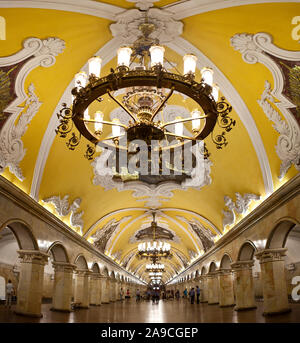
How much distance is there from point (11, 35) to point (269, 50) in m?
4.83

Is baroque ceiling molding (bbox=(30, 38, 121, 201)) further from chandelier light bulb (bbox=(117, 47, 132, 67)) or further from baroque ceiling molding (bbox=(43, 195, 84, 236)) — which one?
chandelier light bulb (bbox=(117, 47, 132, 67))

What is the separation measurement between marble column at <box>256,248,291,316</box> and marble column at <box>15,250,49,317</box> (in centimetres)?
687

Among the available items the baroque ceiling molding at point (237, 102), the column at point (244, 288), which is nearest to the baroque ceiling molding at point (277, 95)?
the baroque ceiling molding at point (237, 102)

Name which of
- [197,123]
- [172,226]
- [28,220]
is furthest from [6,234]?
[197,123]

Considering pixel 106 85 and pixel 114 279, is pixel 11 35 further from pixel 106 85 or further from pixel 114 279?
pixel 114 279

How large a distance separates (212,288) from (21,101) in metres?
16.0

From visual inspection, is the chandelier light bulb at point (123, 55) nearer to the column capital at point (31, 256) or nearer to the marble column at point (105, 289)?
the column capital at point (31, 256)

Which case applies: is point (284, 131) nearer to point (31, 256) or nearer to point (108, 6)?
point (108, 6)

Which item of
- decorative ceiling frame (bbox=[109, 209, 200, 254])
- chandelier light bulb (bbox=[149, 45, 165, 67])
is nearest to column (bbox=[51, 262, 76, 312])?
decorative ceiling frame (bbox=[109, 209, 200, 254])

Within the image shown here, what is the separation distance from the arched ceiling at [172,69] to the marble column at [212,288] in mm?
5359

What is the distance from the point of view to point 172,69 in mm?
7418

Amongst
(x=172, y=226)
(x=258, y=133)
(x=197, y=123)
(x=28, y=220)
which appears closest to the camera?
(x=197, y=123)

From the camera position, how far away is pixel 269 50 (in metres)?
6.24

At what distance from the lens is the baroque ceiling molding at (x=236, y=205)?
10.8 meters
